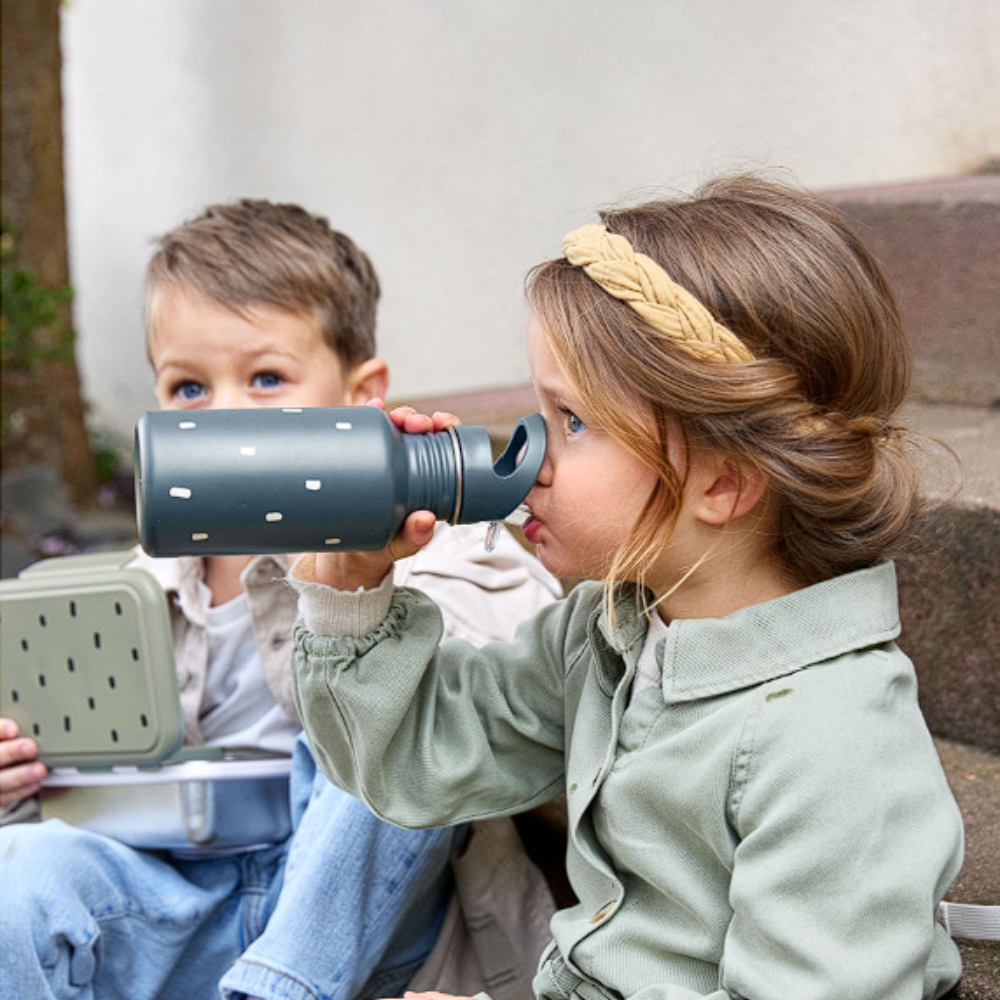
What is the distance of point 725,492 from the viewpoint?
1.21 metres

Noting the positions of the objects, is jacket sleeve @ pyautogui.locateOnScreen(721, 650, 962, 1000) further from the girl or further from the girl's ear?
the girl's ear

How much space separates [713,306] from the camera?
45.5 inches

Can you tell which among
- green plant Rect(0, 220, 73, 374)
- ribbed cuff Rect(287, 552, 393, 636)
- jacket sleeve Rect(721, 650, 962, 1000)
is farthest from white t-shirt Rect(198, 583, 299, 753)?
green plant Rect(0, 220, 73, 374)

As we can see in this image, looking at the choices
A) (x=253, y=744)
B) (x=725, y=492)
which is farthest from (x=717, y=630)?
(x=253, y=744)

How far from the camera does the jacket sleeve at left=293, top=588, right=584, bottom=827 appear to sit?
126cm

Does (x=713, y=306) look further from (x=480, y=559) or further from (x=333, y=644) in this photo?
(x=480, y=559)

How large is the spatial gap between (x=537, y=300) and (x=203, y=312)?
0.70 metres

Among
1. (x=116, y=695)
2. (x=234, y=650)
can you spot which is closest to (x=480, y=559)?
(x=234, y=650)

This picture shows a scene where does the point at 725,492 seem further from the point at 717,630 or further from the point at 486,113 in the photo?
the point at 486,113

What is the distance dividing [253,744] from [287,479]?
0.76m

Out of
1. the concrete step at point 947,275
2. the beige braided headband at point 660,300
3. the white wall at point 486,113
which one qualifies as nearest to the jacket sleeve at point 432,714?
the beige braided headband at point 660,300

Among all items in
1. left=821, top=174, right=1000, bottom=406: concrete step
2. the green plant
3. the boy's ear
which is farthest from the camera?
the green plant

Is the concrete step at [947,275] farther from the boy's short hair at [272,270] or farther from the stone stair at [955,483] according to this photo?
the boy's short hair at [272,270]

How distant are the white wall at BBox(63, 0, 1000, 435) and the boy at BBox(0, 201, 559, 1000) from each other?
519 mm
